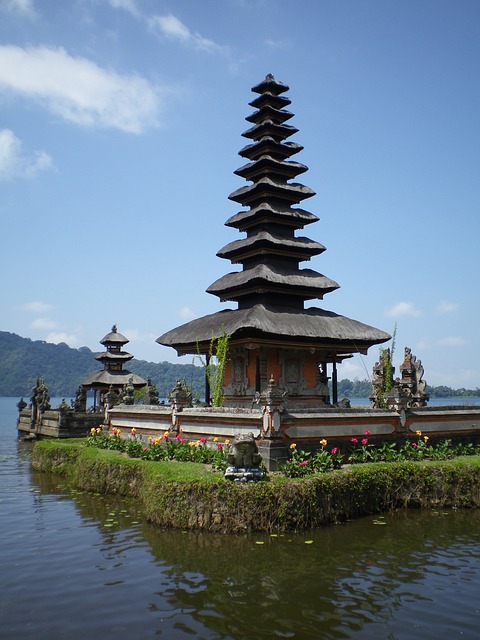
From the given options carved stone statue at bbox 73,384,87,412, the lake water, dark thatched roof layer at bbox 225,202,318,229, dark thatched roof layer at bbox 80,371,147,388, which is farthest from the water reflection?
dark thatched roof layer at bbox 80,371,147,388

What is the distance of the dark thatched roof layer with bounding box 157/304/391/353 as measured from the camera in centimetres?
2105

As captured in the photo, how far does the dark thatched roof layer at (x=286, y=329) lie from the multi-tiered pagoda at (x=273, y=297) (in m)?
0.04

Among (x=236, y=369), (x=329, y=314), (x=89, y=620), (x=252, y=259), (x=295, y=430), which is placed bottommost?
(x=89, y=620)

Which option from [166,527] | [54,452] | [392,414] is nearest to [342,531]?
[166,527]

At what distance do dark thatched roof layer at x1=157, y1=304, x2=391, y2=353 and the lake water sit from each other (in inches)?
348

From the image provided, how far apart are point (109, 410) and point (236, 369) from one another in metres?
6.07

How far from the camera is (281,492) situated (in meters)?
12.5

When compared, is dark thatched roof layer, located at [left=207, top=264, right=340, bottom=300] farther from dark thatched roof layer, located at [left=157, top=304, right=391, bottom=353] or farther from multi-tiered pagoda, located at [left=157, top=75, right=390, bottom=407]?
dark thatched roof layer, located at [left=157, top=304, right=391, bottom=353]

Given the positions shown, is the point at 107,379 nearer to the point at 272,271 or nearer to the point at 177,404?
the point at 272,271

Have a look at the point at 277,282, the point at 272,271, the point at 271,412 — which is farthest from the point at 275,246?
the point at 271,412

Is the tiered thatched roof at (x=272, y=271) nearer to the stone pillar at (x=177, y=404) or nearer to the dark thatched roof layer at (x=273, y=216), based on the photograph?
the dark thatched roof layer at (x=273, y=216)

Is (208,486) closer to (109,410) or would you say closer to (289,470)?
A: (289,470)

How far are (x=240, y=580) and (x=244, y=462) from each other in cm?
406

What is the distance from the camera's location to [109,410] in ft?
81.8
